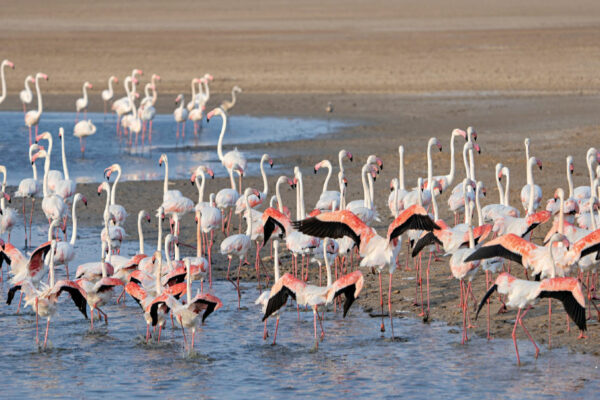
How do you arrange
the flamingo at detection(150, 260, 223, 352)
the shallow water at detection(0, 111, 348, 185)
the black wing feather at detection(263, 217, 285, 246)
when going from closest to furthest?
the flamingo at detection(150, 260, 223, 352)
the black wing feather at detection(263, 217, 285, 246)
the shallow water at detection(0, 111, 348, 185)

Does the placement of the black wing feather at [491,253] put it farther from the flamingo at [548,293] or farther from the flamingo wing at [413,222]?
the flamingo wing at [413,222]

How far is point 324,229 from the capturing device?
7.91 m

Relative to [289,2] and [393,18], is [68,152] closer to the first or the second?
[393,18]

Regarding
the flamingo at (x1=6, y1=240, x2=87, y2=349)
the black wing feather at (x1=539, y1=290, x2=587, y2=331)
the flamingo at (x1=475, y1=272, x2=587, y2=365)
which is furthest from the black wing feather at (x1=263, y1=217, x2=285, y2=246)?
the black wing feather at (x1=539, y1=290, x2=587, y2=331)

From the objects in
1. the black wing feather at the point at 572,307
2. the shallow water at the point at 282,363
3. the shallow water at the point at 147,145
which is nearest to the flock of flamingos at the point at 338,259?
the black wing feather at the point at 572,307

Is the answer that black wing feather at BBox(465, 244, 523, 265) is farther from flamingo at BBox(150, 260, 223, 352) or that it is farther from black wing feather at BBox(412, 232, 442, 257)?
flamingo at BBox(150, 260, 223, 352)

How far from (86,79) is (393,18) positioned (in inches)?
1082

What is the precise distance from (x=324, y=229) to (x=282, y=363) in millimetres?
1117

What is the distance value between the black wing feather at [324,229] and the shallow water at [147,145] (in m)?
7.07

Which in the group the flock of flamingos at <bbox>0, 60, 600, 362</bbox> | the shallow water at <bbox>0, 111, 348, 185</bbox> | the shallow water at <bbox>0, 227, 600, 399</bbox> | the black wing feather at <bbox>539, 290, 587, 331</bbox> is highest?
the shallow water at <bbox>0, 111, 348, 185</bbox>

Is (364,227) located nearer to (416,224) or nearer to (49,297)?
(416,224)

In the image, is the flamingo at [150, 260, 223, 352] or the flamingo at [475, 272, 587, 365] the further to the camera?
the flamingo at [150, 260, 223, 352]

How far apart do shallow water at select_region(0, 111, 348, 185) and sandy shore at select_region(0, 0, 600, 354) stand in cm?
89

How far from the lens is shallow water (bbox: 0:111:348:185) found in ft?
51.8
